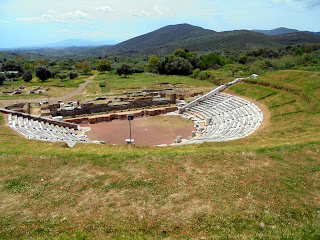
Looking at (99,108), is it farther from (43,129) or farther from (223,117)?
Answer: (223,117)

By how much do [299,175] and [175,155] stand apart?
565 cm

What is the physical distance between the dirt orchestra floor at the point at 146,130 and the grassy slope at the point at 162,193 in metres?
8.51

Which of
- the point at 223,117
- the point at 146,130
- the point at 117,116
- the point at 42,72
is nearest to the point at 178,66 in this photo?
the point at 42,72

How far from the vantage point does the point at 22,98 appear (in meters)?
37.1

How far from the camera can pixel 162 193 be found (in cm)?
831

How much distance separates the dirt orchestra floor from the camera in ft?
68.1

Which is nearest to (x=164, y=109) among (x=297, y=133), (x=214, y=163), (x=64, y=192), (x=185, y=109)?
(x=185, y=109)

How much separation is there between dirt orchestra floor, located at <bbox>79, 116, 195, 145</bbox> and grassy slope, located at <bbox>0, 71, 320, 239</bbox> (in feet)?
27.9

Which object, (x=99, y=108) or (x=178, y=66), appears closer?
(x=99, y=108)

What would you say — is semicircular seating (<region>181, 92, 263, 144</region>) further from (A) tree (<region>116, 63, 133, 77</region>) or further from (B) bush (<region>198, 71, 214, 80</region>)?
(A) tree (<region>116, 63, 133, 77</region>)

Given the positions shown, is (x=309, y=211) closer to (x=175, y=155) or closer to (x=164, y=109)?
(x=175, y=155)

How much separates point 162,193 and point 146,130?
15.2 meters

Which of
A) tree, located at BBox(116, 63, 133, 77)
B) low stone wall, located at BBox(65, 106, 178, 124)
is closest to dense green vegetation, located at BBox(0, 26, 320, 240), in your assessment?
low stone wall, located at BBox(65, 106, 178, 124)

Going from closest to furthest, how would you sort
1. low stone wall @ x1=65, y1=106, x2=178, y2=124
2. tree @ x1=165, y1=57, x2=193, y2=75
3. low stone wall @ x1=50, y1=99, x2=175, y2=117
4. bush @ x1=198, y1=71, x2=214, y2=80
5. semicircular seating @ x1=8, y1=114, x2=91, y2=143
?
semicircular seating @ x1=8, y1=114, x2=91, y2=143 < low stone wall @ x1=65, y1=106, x2=178, y2=124 < low stone wall @ x1=50, y1=99, x2=175, y2=117 < bush @ x1=198, y1=71, x2=214, y2=80 < tree @ x1=165, y1=57, x2=193, y2=75
